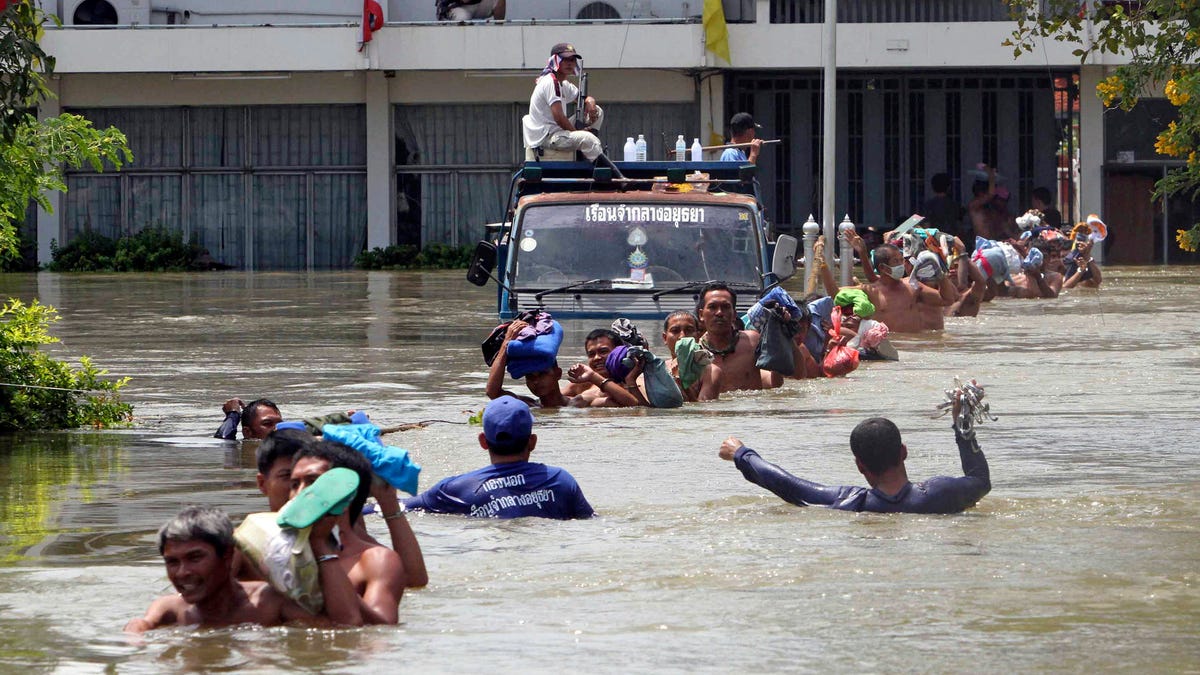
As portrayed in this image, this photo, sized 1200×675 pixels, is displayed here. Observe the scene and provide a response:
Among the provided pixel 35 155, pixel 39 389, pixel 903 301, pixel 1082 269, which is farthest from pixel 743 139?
pixel 1082 269

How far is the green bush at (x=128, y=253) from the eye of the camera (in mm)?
36406

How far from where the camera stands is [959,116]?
121 ft

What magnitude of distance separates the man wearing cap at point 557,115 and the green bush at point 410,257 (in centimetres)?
1991

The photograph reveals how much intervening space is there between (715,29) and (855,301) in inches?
735

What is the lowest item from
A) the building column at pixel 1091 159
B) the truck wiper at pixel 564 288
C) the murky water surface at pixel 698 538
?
the murky water surface at pixel 698 538

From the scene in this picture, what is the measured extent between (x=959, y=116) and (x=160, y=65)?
48.3 ft

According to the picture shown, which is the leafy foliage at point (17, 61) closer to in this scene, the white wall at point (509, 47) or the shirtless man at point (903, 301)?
the shirtless man at point (903, 301)

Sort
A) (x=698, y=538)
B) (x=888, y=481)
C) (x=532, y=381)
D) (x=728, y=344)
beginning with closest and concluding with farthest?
1. (x=698, y=538)
2. (x=888, y=481)
3. (x=532, y=381)
4. (x=728, y=344)

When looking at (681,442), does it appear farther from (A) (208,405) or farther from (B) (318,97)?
(B) (318,97)

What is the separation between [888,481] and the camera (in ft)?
29.9

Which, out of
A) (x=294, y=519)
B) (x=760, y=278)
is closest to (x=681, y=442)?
(x=760, y=278)

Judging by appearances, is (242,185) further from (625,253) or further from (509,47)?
(625,253)

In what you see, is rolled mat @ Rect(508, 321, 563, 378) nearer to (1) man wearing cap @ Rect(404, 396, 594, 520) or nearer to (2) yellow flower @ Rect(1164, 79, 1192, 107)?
(1) man wearing cap @ Rect(404, 396, 594, 520)

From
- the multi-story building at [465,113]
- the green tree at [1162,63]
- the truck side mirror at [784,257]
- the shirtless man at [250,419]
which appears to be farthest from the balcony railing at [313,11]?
the shirtless man at [250,419]
